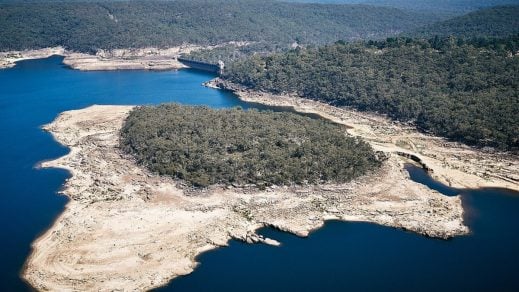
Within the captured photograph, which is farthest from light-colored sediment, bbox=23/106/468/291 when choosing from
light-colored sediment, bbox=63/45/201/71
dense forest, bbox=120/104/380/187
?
light-colored sediment, bbox=63/45/201/71

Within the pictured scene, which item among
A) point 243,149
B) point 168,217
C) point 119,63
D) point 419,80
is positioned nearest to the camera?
point 168,217

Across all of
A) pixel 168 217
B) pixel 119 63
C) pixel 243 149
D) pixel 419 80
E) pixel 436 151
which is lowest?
pixel 168 217

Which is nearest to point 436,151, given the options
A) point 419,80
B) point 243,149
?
point 243,149

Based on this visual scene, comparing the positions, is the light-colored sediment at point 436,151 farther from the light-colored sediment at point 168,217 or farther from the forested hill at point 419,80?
the light-colored sediment at point 168,217

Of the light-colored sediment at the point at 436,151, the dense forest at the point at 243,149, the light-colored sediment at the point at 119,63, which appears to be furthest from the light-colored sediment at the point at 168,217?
the light-colored sediment at the point at 119,63

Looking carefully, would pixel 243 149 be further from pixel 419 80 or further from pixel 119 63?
pixel 119 63

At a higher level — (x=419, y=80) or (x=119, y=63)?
(x=419, y=80)

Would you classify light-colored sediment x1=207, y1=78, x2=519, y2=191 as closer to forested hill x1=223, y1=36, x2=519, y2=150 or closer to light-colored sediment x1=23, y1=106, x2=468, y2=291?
forested hill x1=223, y1=36, x2=519, y2=150
